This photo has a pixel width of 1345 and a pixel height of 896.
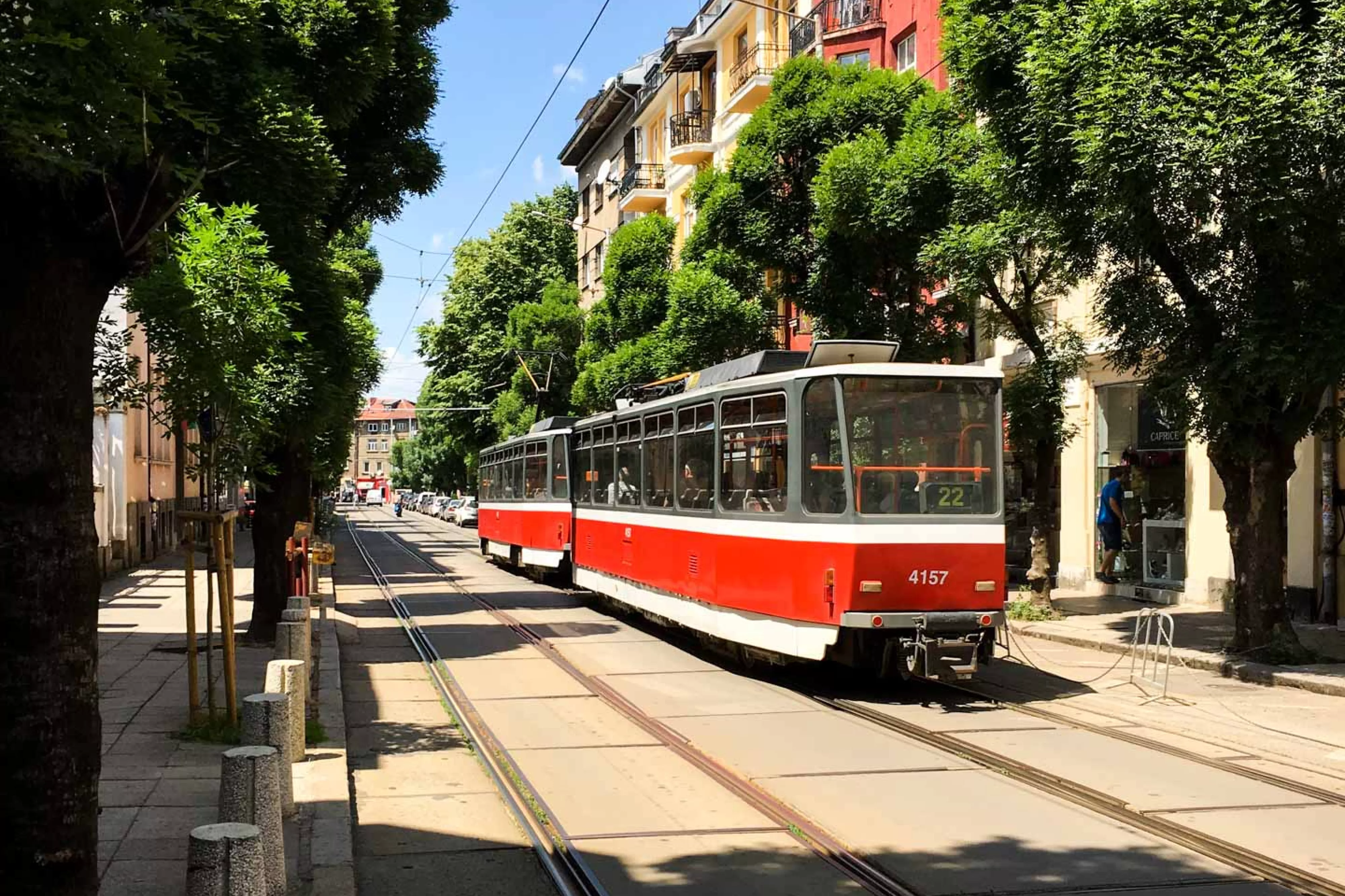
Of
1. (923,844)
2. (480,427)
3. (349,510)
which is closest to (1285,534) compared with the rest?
(923,844)

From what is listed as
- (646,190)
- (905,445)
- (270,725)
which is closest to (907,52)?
(646,190)

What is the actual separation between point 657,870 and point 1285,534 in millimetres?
10580

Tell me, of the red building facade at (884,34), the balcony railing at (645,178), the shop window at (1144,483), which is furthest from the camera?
the balcony railing at (645,178)

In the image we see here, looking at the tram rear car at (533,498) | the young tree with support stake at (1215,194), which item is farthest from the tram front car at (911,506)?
the tram rear car at (533,498)

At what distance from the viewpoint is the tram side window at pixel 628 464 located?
689 inches

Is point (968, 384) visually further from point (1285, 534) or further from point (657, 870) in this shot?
point (657, 870)

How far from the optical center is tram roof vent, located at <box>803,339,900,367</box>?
40.4 ft

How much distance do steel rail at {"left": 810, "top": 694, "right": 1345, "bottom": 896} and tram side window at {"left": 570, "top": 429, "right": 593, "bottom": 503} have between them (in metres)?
10.5

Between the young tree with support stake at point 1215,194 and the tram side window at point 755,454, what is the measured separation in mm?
3998

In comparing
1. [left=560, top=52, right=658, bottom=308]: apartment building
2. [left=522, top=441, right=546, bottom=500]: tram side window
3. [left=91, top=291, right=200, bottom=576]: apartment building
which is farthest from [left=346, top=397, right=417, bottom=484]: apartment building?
[left=522, top=441, right=546, bottom=500]: tram side window

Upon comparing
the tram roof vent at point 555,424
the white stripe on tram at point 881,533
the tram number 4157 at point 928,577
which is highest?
the tram roof vent at point 555,424

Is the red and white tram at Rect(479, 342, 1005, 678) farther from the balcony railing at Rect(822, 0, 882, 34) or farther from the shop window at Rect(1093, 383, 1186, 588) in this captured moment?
the balcony railing at Rect(822, 0, 882, 34)

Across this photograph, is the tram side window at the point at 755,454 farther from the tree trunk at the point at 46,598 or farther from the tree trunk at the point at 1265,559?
the tree trunk at the point at 46,598

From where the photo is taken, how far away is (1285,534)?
14.6 m
